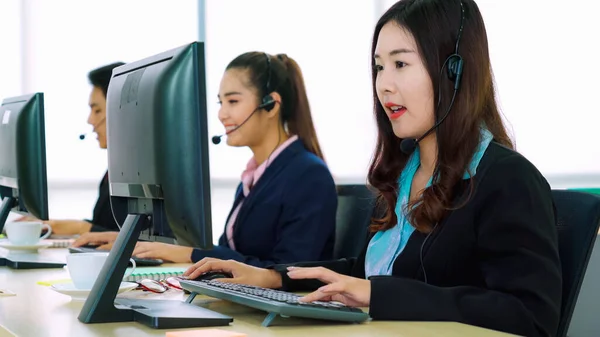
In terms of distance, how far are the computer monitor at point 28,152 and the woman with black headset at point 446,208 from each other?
72 centimetres

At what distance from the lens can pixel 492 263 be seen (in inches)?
50.4

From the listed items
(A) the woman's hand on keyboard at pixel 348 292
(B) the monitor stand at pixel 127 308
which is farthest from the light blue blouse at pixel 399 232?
(B) the monitor stand at pixel 127 308

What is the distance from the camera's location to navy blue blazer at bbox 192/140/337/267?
2.14 meters

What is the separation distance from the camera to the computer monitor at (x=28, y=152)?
78.9 inches

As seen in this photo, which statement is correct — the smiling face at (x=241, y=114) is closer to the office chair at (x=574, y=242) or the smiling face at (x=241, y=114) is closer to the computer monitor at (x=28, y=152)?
the computer monitor at (x=28, y=152)

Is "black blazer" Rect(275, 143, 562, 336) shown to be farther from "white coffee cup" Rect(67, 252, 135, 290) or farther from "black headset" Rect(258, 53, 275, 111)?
"black headset" Rect(258, 53, 275, 111)

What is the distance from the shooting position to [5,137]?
217 cm

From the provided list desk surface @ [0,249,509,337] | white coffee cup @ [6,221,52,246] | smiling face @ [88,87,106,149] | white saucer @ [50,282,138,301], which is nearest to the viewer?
desk surface @ [0,249,509,337]

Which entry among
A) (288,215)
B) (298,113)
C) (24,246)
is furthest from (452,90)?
(24,246)

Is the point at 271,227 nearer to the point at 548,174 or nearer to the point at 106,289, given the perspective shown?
the point at 106,289

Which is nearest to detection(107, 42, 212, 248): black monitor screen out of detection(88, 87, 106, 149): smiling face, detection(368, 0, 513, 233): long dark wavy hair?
detection(368, 0, 513, 233): long dark wavy hair

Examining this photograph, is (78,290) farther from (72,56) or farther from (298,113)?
(72,56)

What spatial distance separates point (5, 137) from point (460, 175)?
4.50ft

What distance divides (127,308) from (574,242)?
29.3 inches
